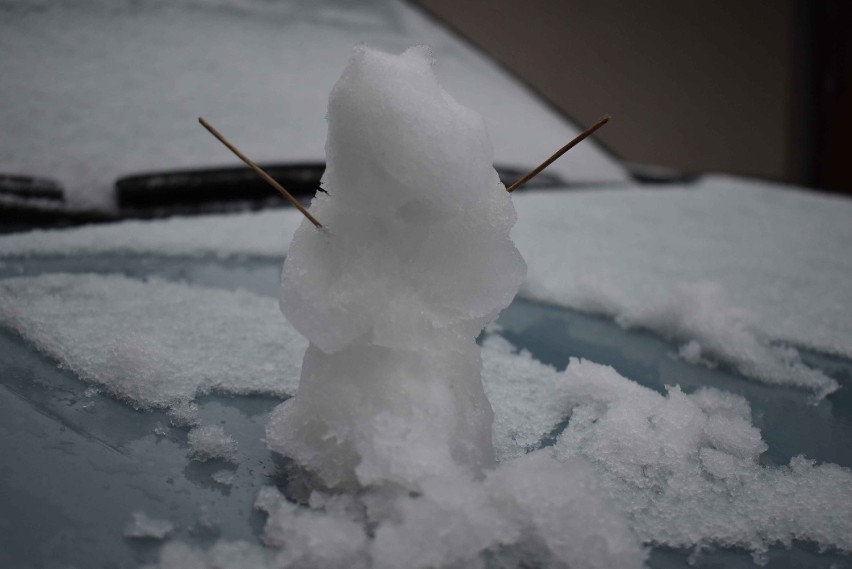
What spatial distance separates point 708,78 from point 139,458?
5.07m

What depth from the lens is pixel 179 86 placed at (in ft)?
5.74

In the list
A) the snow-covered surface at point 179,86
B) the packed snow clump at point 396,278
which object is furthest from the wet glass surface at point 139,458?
the snow-covered surface at point 179,86

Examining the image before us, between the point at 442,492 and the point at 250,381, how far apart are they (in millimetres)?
420

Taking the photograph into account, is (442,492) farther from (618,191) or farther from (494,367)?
(618,191)

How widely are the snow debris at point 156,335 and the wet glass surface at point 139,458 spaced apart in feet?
0.08

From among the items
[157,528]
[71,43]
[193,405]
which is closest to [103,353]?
[193,405]

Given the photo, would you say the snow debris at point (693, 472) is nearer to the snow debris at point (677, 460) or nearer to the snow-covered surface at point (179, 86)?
the snow debris at point (677, 460)

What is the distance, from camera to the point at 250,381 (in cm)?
92

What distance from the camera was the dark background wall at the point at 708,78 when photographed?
445cm

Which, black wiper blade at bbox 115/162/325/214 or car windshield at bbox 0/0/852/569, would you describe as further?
black wiper blade at bbox 115/162/325/214

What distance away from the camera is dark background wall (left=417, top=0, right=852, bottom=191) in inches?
175

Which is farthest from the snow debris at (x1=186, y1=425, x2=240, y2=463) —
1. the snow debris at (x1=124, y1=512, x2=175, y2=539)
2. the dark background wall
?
the dark background wall

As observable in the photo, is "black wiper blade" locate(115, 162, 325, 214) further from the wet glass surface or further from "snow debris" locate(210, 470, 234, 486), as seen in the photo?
"snow debris" locate(210, 470, 234, 486)

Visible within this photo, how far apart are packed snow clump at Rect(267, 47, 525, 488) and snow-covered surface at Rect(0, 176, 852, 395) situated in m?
0.63
